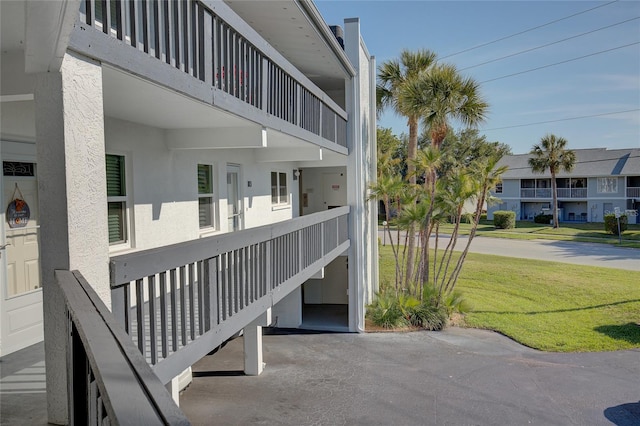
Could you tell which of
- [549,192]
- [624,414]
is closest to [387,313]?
[624,414]

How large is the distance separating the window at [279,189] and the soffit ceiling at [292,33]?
307 cm

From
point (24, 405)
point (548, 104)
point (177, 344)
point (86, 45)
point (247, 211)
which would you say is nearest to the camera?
point (86, 45)

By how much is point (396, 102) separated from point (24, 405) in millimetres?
19249

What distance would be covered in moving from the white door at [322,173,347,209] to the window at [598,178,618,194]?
41404 millimetres

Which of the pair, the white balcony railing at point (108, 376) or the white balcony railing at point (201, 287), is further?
the white balcony railing at point (201, 287)

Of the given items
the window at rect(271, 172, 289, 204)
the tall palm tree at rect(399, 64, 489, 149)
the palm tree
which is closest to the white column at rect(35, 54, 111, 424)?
the window at rect(271, 172, 289, 204)

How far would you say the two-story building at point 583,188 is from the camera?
48000mm

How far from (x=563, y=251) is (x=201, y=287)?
104 feet

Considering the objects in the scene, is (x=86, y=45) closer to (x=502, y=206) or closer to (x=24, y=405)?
(x=24, y=405)

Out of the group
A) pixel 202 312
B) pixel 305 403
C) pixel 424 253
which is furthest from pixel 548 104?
pixel 202 312

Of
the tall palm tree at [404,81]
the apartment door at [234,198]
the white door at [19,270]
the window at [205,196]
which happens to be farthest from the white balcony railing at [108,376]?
the tall palm tree at [404,81]

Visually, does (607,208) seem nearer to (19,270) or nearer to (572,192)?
(572,192)

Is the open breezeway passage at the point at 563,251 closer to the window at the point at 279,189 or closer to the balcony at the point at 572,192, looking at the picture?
the window at the point at 279,189

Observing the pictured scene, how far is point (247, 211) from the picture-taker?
460 inches
